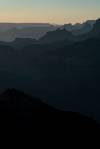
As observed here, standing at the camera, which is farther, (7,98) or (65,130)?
(7,98)

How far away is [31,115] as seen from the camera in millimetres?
57094

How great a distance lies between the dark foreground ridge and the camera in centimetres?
5391

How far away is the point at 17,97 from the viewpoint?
6206 cm

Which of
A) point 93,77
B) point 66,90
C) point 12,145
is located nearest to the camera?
point 12,145

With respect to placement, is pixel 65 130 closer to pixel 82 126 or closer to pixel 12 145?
pixel 82 126

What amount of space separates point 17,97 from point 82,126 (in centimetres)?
1062

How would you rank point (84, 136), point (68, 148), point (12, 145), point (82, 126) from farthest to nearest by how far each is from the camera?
1. point (82, 126)
2. point (84, 136)
3. point (68, 148)
4. point (12, 145)

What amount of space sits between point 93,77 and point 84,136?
13497 centimetres

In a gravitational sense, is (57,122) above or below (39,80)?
above

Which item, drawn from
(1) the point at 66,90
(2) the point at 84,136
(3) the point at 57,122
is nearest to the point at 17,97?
(3) the point at 57,122

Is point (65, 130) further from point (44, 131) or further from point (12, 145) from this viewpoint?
point (12, 145)

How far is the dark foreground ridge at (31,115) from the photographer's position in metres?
53.9

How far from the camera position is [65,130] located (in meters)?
55.4

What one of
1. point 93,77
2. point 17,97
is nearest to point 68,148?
point 17,97
